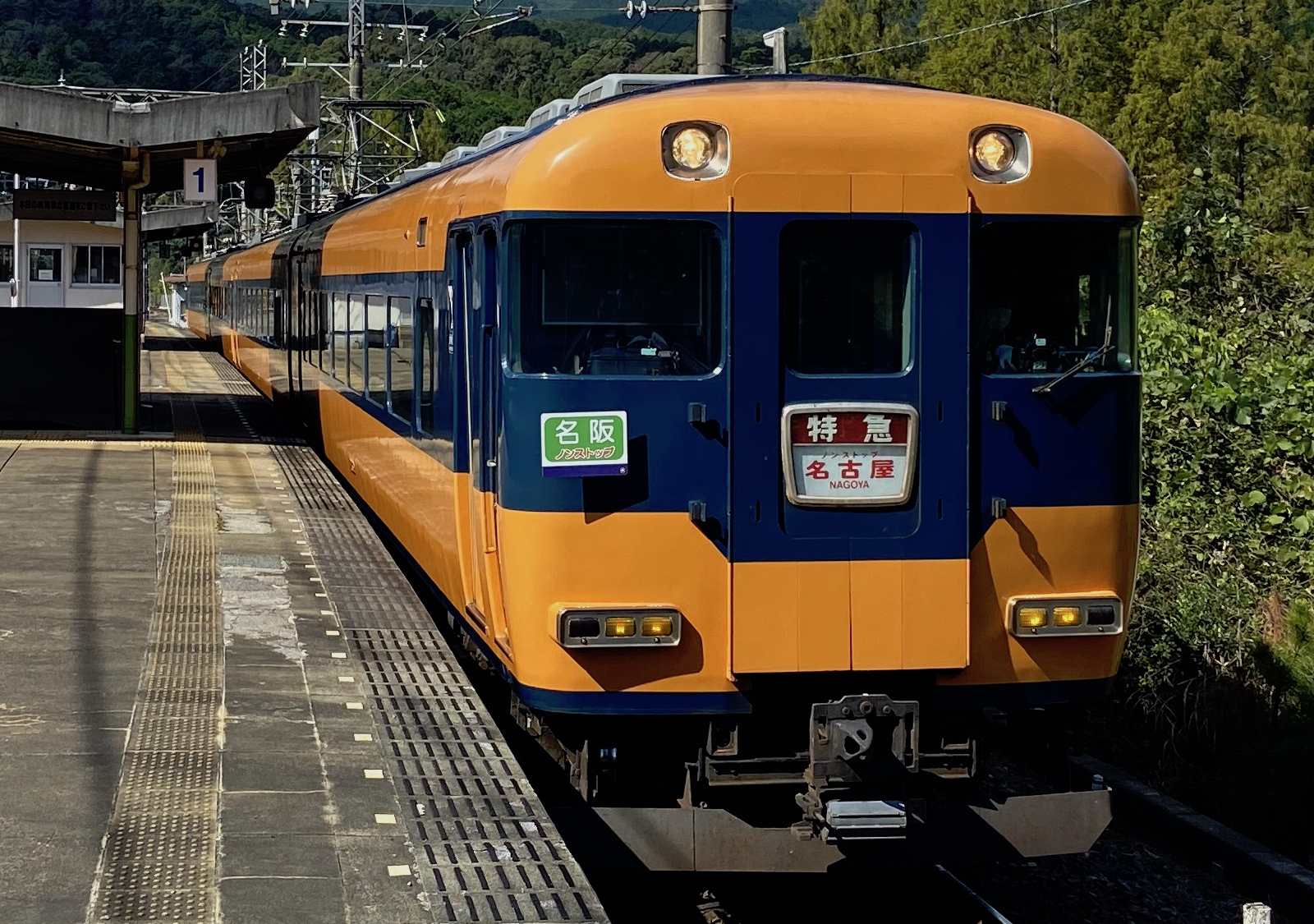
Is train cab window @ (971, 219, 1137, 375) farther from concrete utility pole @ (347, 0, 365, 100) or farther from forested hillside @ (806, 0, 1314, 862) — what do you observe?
concrete utility pole @ (347, 0, 365, 100)

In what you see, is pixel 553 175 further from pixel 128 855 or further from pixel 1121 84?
pixel 1121 84

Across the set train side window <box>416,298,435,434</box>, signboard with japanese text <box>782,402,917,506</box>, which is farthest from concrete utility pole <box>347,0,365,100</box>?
signboard with japanese text <box>782,402,917,506</box>

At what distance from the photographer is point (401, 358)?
9742 mm

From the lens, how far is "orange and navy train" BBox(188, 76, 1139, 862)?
5.88 m

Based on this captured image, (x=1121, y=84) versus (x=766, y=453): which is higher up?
(x=1121, y=84)

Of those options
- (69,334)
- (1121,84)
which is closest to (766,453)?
(69,334)

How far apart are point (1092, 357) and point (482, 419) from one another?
7.32ft

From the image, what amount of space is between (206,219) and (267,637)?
30.5 m

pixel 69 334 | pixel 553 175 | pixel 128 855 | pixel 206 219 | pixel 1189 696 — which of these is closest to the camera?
pixel 128 855

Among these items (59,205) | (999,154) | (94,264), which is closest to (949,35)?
(94,264)

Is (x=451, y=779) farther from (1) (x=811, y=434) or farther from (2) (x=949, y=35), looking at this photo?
(2) (x=949, y=35)

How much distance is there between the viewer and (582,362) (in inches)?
236

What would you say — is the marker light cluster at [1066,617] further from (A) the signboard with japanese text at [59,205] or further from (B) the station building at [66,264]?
(B) the station building at [66,264]

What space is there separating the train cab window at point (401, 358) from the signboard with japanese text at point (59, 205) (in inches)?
392
